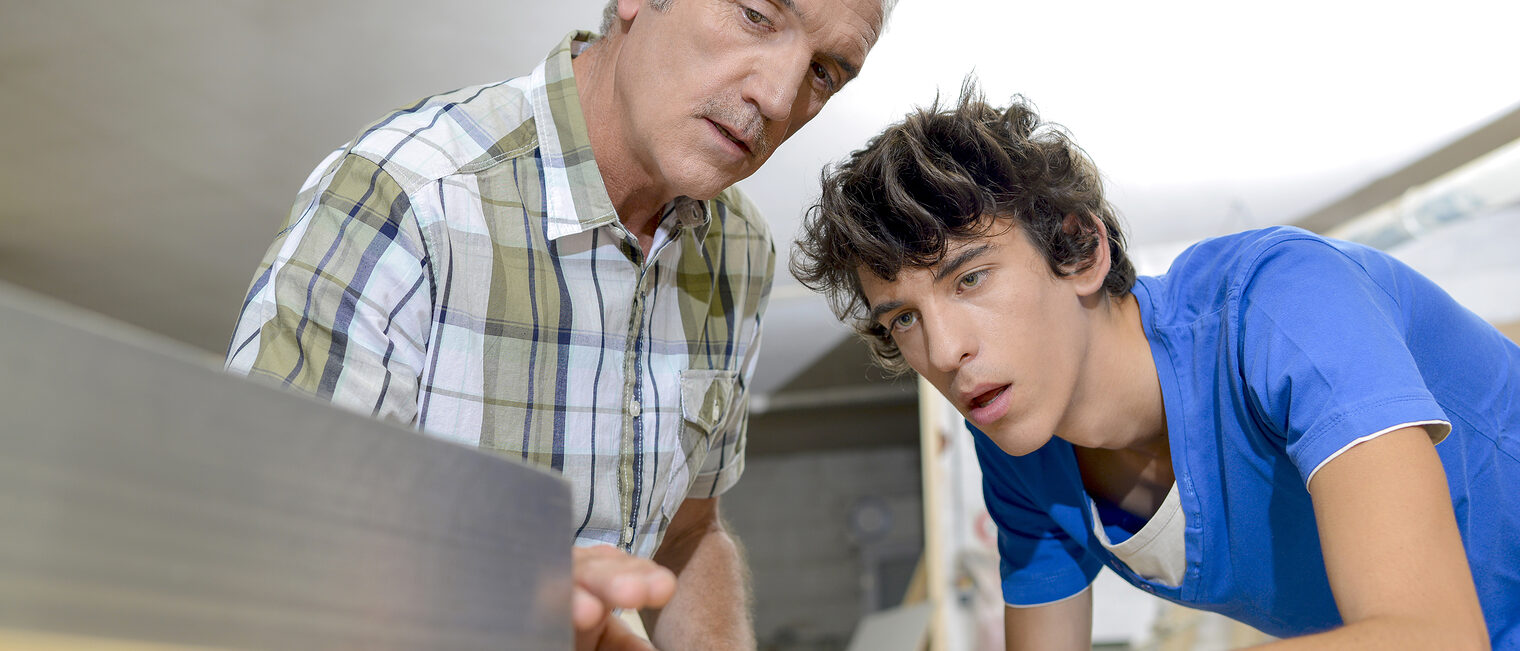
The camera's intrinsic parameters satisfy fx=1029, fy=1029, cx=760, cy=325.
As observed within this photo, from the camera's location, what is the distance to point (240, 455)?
22 cm

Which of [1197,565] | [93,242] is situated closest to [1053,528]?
[1197,565]

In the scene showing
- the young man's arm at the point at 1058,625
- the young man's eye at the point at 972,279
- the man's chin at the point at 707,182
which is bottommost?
the young man's arm at the point at 1058,625

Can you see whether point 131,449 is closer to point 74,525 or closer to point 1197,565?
point 74,525

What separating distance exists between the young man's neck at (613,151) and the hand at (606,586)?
72 centimetres

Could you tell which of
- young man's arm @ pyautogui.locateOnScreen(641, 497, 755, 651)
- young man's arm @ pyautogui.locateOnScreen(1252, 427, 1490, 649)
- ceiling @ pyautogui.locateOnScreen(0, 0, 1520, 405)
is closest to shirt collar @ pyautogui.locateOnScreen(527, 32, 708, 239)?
young man's arm @ pyautogui.locateOnScreen(641, 497, 755, 651)

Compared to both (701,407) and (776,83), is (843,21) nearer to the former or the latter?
(776,83)

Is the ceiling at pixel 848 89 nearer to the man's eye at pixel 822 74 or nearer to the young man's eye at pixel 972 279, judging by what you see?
the man's eye at pixel 822 74

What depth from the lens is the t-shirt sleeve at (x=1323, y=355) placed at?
0.75 m

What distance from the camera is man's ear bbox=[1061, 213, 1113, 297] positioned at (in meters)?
1.11

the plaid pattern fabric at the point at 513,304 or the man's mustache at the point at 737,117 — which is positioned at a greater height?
the man's mustache at the point at 737,117

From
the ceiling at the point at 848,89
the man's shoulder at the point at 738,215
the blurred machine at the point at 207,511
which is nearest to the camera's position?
the blurred machine at the point at 207,511

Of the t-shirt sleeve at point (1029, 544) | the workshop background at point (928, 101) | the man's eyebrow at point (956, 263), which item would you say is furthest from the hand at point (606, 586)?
the workshop background at point (928, 101)

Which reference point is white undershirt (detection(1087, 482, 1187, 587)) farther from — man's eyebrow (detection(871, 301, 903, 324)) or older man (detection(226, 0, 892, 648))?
older man (detection(226, 0, 892, 648))

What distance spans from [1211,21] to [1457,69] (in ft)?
2.67
